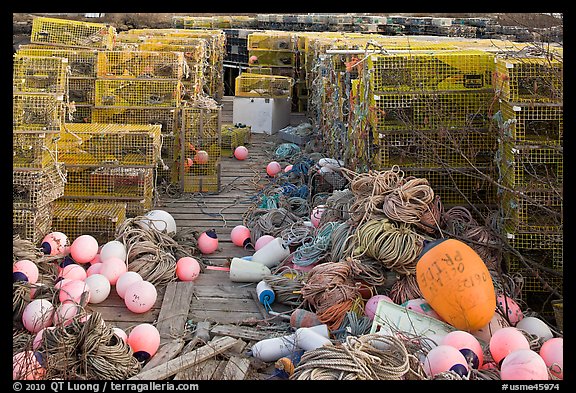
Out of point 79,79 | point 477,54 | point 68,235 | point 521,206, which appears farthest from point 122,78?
point 521,206

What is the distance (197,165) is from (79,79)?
1.73 meters

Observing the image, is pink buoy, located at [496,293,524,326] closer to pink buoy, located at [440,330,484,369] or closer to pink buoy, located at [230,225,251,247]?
pink buoy, located at [440,330,484,369]

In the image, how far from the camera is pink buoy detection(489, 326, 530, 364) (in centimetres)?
378

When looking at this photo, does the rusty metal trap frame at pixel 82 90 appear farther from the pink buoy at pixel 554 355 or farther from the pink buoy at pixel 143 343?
the pink buoy at pixel 554 355

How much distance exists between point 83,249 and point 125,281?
580 millimetres

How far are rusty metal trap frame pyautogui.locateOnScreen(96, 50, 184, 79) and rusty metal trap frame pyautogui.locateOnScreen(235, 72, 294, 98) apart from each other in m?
4.44

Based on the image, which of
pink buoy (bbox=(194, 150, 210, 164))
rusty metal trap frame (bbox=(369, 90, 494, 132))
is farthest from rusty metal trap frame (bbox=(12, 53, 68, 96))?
pink buoy (bbox=(194, 150, 210, 164))

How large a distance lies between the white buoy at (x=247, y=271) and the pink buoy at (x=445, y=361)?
229 centimetres

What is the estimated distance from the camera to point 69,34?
401 inches

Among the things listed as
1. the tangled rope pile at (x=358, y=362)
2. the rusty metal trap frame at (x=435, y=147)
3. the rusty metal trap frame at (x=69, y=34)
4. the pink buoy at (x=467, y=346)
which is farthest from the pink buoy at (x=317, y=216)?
the rusty metal trap frame at (x=69, y=34)

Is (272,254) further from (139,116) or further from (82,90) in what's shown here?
(82,90)

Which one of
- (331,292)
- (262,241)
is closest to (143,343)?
(331,292)

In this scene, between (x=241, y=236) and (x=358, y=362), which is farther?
(x=241, y=236)

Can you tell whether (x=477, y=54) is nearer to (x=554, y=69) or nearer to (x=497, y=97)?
(x=497, y=97)
